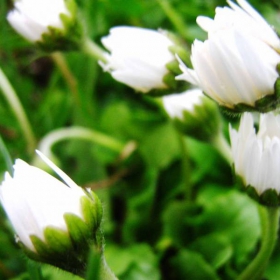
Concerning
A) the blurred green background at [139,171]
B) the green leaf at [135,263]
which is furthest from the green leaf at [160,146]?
the green leaf at [135,263]

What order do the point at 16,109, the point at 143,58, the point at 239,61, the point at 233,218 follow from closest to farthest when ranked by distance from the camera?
the point at 239,61
the point at 143,58
the point at 233,218
the point at 16,109

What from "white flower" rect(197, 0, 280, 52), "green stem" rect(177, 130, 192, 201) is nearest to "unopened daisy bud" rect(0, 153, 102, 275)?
"white flower" rect(197, 0, 280, 52)

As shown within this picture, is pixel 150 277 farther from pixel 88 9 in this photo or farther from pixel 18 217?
pixel 88 9

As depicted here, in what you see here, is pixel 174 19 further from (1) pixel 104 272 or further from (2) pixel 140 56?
(1) pixel 104 272

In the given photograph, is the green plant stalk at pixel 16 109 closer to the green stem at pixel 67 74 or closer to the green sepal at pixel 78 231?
the green stem at pixel 67 74

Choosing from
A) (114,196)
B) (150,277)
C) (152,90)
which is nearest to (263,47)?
(152,90)

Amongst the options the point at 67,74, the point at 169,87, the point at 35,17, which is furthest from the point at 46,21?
the point at 67,74
